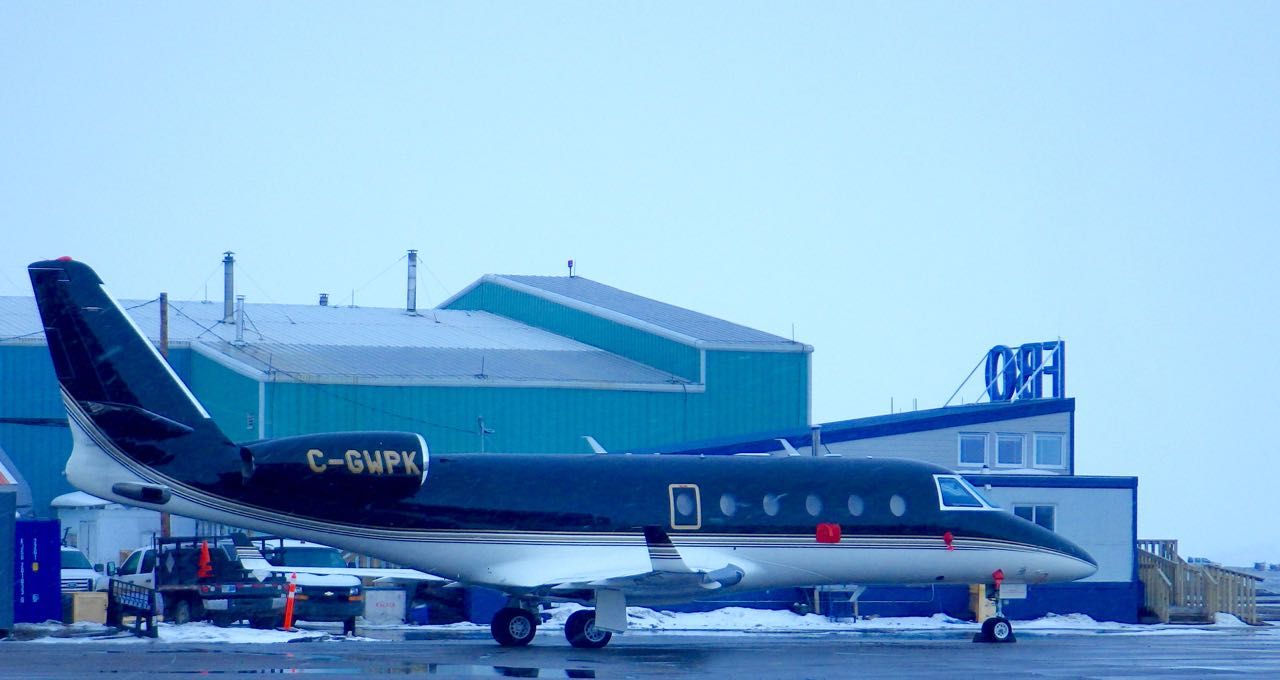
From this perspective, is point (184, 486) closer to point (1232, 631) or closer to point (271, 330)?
point (1232, 631)

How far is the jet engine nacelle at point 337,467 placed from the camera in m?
21.5

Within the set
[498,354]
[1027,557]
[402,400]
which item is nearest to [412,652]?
[1027,557]

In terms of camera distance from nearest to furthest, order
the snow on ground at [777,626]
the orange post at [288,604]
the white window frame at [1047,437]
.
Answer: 1. the snow on ground at [777,626]
2. the orange post at [288,604]
3. the white window frame at [1047,437]

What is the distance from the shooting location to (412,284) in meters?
55.4

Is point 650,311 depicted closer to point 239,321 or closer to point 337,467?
point 239,321

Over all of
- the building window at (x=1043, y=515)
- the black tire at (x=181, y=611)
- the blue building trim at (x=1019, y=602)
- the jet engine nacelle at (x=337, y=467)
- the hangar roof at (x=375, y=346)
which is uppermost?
the hangar roof at (x=375, y=346)

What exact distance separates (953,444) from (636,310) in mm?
18059

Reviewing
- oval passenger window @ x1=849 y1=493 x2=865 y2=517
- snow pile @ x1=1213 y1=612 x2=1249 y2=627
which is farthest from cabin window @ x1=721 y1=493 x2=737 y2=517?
snow pile @ x1=1213 y1=612 x2=1249 y2=627

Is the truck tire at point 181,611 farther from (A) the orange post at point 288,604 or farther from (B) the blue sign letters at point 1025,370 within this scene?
(B) the blue sign letters at point 1025,370

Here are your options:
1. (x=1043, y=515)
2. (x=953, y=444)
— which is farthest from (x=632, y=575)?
(x=953, y=444)

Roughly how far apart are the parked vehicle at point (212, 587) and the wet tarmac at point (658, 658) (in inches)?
70.9

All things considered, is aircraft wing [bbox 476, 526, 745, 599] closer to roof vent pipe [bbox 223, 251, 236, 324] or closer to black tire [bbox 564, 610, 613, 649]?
black tire [bbox 564, 610, 613, 649]

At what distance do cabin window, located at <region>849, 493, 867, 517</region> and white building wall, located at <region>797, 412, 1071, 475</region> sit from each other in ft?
31.0

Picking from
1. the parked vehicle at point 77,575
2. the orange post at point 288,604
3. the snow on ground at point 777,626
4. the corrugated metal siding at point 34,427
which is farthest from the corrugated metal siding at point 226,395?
the orange post at point 288,604
